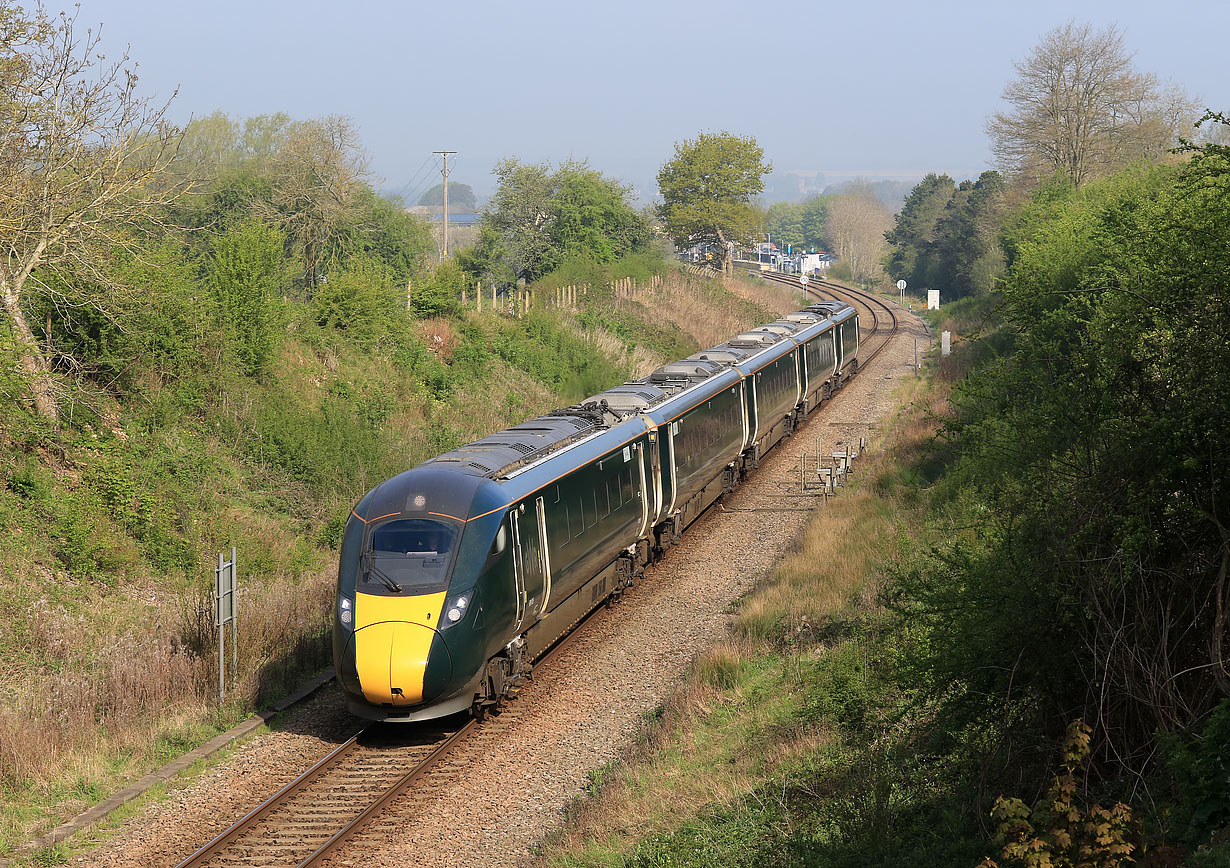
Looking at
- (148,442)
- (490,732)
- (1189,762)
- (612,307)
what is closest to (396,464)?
(148,442)

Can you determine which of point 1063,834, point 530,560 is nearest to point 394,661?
point 530,560

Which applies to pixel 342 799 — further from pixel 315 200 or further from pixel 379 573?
pixel 315 200

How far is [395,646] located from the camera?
11.4m

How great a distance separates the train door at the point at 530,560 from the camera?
1286cm

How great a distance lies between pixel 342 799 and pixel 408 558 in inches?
104

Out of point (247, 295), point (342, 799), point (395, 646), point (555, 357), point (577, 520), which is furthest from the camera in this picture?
point (555, 357)

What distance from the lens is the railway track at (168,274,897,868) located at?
970 cm

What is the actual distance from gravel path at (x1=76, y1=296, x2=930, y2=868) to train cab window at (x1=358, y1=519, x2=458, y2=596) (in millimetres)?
1996

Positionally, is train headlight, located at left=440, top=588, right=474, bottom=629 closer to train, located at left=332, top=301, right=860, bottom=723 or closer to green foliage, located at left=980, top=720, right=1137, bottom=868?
train, located at left=332, top=301, right=860, bottom=723

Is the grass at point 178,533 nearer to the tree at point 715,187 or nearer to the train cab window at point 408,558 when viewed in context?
the train cab window at point 408,558

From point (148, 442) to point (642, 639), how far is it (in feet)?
34.6

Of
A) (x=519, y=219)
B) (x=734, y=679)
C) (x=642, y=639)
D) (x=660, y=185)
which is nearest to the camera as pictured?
(x=734, y=679)

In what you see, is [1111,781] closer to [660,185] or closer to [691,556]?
[691,556]

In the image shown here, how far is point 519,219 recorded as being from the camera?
51.1m
